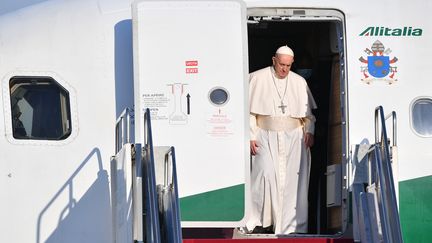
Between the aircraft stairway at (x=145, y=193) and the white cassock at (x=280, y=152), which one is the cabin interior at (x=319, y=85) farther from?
the aircraft stairway at (x=145, y=193)

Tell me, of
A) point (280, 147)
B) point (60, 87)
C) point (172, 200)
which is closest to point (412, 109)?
point (280, 147)

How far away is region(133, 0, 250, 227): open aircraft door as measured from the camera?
32.9 ft

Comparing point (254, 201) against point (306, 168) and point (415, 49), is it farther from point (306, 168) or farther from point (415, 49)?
point (415, 49)

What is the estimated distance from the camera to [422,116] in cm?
1048

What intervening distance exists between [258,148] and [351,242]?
1.64m

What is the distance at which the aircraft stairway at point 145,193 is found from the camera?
28.6 feet

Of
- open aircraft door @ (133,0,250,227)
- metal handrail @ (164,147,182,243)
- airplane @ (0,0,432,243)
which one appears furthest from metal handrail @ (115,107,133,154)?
metal handrail @ (164,147,182,243)

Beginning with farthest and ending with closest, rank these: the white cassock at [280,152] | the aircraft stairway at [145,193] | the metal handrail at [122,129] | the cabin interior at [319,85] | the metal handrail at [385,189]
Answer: the white cassock at [280,152] → the cabin interior at [319,85] → the metal handrail at [122,129] → the metal handrail at [385,189] → the aircraft stairway at [145,193]

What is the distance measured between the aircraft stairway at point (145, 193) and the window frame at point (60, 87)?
0.77 m

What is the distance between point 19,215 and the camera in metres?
9.91

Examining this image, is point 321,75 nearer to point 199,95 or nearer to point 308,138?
point 308,138

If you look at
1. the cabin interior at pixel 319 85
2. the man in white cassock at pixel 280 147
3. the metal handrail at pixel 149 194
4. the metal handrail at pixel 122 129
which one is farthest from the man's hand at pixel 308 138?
the metal handrail at pixel 149 194

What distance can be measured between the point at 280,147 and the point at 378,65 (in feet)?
4.46

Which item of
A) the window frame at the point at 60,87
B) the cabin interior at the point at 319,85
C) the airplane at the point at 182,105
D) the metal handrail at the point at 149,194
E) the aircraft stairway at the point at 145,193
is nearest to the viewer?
the metal handrail at the point at 149,194
